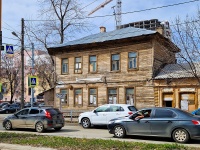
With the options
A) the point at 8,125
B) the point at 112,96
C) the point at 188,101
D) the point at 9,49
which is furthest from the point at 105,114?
the point at 9,49

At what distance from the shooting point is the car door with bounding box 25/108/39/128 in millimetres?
17734

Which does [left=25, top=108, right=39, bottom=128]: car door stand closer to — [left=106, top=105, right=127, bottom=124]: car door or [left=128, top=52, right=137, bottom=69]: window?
[left=106, top=105, right=127, bottom=124]: car door

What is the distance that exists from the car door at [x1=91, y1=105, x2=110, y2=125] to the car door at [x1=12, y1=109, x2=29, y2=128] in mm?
4282

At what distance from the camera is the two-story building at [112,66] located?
25.1 meters

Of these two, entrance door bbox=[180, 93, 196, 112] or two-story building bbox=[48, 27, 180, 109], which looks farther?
two-story building bbox=[48, 27, 180, 109]

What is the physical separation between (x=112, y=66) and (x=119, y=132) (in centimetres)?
1338

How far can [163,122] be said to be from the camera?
13008 millimetres

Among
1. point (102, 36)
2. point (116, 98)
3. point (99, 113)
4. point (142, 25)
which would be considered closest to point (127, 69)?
point (116, 98)

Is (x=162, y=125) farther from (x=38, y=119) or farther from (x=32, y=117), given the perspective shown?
(x=32, y=117)

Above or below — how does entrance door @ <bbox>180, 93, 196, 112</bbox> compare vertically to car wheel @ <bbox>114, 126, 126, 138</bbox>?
above

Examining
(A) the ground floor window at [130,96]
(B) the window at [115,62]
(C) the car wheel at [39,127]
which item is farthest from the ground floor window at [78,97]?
(C) the car wheel at [39,127]

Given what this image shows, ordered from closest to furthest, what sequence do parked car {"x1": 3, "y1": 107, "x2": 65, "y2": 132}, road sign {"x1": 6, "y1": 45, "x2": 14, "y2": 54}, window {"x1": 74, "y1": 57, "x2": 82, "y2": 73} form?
parked car {"x1": 3, "y1": 107, "x2": 65, "y2": 132}, road sign {"x1": 6, "y1": 45, "x2": 14, "y2": 54}, window {"x1": 74, "y1": 57, "x2": 82, "y2": 73}

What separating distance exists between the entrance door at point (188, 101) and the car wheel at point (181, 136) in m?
11.0

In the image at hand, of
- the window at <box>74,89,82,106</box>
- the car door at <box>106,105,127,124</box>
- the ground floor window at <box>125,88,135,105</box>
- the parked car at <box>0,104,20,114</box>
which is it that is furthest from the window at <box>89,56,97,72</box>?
the parked car at <box>0,104,20,114</box>
